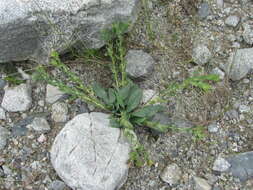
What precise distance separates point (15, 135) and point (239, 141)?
71.9 inches

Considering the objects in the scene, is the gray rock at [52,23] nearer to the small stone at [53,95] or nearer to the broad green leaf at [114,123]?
the small stone at [53,95]

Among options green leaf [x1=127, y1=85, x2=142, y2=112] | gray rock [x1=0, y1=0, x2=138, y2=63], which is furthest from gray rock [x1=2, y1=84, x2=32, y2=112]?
green leaf [x1=127, y1=85, x2=142, y2=112]

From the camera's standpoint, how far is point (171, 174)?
8.39ft

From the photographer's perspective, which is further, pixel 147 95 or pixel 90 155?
pixel 147 95

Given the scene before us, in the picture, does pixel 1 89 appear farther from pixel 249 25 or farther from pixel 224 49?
pixel 249 25

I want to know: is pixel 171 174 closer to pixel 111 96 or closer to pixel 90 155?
pixel 90 155

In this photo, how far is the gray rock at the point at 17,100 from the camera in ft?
9.31

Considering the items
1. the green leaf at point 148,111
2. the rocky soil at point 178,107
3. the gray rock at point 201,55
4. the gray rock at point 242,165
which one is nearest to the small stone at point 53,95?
the rocky soil at point 178,107

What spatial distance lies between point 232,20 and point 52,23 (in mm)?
1672

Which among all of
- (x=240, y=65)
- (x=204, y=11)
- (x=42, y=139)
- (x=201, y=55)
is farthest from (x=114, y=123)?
(x=204, y=11)

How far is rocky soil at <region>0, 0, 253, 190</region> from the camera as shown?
2.58m

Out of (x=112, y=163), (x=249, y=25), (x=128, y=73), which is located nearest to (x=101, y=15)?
(x=128, y=73)

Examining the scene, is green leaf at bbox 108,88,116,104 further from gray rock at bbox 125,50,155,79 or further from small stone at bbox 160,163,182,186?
small stone at bbox 160,163,182,186

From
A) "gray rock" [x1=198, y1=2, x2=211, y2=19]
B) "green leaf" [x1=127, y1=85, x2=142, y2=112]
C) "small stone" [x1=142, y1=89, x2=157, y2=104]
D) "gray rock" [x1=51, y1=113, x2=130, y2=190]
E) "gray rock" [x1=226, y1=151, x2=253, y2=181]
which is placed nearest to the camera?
"gray rock" [x1=51, y1=113, x2=130, y2=190]
